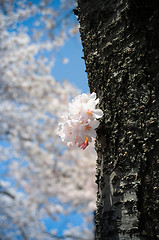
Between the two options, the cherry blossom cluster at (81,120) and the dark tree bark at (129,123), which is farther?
the cherry blossom cluster at (81,120)

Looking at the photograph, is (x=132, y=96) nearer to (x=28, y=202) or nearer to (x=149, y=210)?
(x=149, y=210)

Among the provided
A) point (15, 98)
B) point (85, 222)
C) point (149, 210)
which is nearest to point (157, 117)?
point (149, 210)

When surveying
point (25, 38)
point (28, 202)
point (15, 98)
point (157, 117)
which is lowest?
point (157, 117)

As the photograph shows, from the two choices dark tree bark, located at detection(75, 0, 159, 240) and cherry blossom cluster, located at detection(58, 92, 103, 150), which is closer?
dark tree bark, located at detection(75, 0, 159, 240)

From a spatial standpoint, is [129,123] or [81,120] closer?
[129,123]
